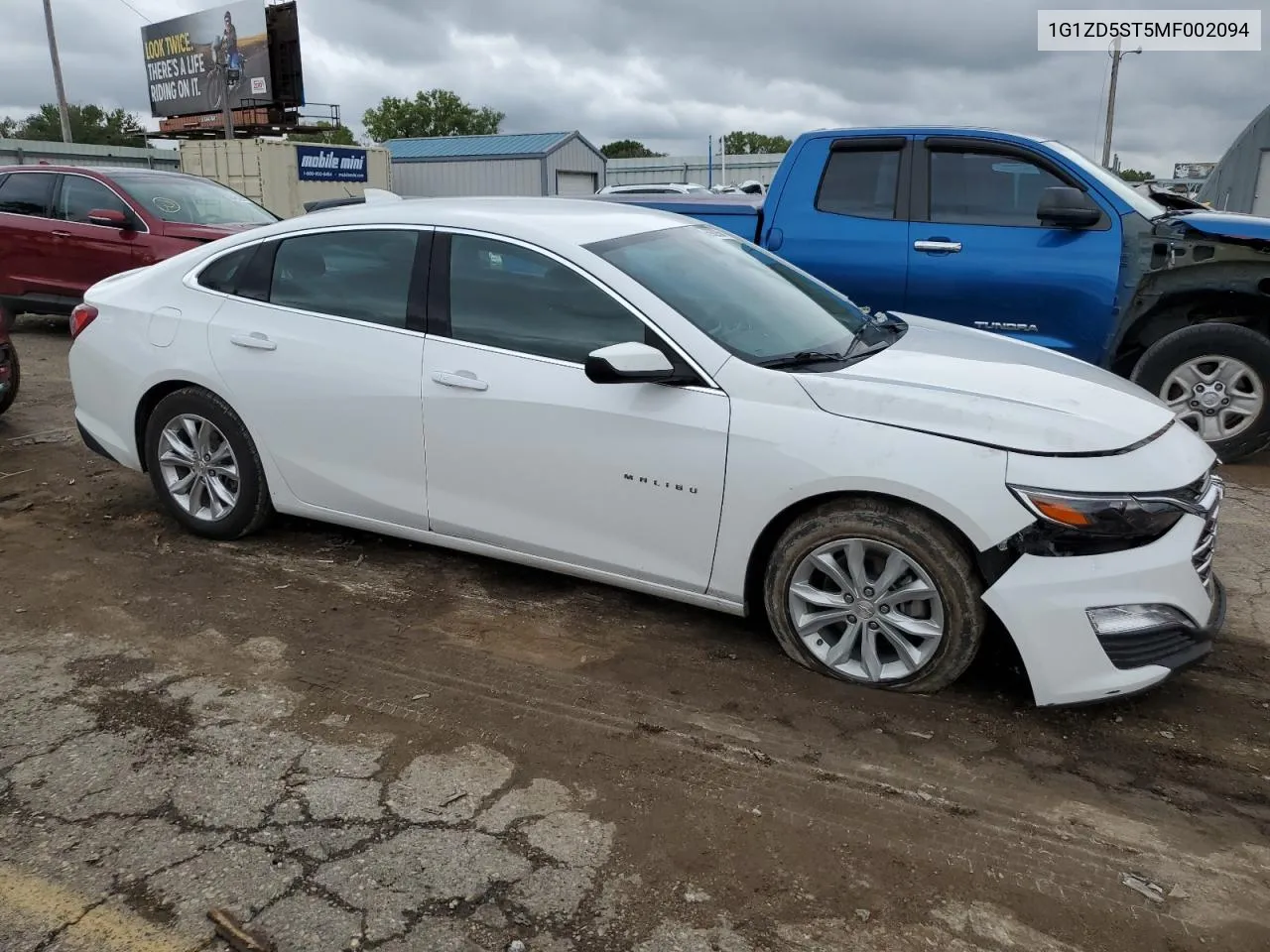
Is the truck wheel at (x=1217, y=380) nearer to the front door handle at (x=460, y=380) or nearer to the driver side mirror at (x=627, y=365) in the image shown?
the driver side mirror at (x=627, y=365)

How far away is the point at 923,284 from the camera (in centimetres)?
633

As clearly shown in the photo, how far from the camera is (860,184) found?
6539 millimetres

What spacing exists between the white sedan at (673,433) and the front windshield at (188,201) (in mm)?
5470

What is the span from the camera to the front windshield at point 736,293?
3701 mm

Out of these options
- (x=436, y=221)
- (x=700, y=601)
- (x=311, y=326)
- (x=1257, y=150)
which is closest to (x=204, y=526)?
(x=311, y=326)

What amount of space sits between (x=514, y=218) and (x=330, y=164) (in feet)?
95.3

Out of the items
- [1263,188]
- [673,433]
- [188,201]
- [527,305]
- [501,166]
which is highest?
[501,166]

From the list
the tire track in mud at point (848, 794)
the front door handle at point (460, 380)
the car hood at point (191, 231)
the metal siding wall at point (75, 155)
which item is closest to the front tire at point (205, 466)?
the front door handle at point (460, 380)

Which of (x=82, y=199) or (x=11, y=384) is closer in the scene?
(x=11, y=384)

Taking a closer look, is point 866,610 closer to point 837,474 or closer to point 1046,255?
point 837,474

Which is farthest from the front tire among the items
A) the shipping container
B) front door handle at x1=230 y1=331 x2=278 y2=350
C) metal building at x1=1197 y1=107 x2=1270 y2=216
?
the shipping container

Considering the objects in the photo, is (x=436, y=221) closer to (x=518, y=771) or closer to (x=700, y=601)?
(x=700, y=601)

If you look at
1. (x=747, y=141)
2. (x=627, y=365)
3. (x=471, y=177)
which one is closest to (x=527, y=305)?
(x=627, y=365)

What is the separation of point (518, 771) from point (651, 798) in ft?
1.36
